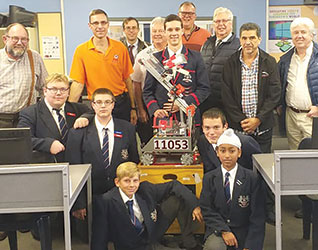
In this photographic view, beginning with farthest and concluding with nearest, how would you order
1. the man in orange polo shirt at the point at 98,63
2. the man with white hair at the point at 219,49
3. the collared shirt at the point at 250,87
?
the man with white hair at the point at 219,49 → the man in orange polo shirt at the point at 98,63 → the collared shirt at the point at 250,87

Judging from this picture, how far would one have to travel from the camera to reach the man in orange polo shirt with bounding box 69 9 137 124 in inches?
151

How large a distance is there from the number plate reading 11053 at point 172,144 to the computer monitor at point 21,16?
4.03 meters

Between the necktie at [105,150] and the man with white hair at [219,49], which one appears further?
the man with white hair at [219,49]

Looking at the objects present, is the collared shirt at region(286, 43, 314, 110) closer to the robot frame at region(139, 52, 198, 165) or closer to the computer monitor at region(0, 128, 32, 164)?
the robot frame at region(139, 52, 198, 165)

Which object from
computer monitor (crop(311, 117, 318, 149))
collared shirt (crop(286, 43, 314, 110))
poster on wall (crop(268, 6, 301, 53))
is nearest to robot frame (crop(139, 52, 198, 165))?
computer monitor (crop(311, 117, 318, 149))

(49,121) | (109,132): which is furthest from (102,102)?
(49,121)

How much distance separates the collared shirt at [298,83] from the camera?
378 cm

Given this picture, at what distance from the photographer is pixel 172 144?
3246 mm

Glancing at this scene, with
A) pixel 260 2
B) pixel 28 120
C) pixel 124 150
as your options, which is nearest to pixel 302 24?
pixel 124 150

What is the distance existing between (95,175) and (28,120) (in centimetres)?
63

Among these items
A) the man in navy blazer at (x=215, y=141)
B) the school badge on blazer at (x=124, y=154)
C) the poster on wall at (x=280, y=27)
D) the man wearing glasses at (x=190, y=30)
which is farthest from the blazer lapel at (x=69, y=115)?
the poster on wall at (x=280, y=27)

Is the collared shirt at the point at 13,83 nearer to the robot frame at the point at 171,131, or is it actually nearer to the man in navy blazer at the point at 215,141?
the robot frame at the point at 171,131

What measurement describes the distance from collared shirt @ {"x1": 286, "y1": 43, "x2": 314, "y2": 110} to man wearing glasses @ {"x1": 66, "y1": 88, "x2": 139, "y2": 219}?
1.51m

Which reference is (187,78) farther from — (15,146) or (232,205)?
(15,146)
